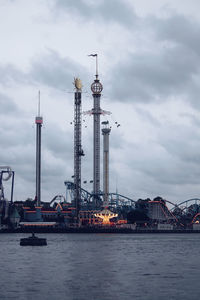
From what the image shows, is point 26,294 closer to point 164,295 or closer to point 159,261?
point 164,295

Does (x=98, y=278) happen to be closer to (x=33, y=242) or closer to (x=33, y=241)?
(x=33, y=241)

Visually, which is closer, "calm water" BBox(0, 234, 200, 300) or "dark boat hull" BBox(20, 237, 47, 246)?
"calm water" BBox(0, 234, 200, 300)

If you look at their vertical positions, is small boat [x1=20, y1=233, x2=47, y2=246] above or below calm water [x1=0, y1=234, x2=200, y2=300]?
above

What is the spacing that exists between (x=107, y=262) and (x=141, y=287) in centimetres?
3485

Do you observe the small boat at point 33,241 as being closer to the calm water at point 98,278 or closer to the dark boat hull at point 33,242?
the dark boat hull at point 33,242

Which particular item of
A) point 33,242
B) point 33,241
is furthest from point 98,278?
point 33,242

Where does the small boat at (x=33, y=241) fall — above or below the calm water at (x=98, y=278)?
above

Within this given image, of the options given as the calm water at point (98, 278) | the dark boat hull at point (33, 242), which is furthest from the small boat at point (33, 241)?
the calm water at point (98, 278)

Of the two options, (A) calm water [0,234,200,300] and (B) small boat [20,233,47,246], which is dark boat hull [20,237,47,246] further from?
A: (A) calm water [0,234,200,300]

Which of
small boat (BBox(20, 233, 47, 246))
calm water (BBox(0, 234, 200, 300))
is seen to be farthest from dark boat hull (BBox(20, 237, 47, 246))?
calm water (BBox(0, 234, 200, 300))

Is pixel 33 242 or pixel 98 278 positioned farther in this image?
pixel 33 242

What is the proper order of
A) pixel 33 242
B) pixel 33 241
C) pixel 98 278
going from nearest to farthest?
pixel 98 278
pixel 33 241
pixel 33 242

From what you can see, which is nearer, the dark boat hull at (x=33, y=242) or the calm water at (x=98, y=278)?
the calm water at (x=98, y=278)

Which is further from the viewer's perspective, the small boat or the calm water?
the small boat
